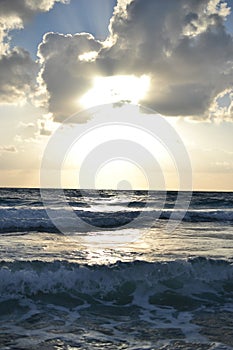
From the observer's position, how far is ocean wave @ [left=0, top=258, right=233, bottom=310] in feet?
32.4

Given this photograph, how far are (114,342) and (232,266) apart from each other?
6254 mm

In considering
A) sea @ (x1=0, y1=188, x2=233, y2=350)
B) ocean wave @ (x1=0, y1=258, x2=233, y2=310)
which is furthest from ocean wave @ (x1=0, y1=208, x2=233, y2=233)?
ocean wave @ (x1=0, y1=258, x2=233, y2=310)

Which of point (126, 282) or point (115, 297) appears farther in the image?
point (126, 282)

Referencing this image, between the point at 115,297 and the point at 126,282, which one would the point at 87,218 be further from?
the point at 115,297

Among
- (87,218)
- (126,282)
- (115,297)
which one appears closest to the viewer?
(115,297)

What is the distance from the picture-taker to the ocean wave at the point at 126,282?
9.87 m

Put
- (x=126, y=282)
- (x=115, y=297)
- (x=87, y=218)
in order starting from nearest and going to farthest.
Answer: (x=115, y=297)
(x=126, y=282)
(x=87, y=218)

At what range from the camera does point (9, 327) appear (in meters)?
7.57

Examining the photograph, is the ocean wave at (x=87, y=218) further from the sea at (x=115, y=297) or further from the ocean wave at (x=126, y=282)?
the ocean wave at (x=126, y=282)

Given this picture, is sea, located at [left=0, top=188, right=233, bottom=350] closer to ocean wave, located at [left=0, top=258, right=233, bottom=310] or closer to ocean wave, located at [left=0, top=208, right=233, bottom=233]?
ocean wave, located at [left=0, top=258, right=233, bottom=310]

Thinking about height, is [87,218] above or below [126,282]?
above

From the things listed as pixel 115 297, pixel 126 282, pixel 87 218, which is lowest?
pixel 115 297

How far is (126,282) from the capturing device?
10914mm

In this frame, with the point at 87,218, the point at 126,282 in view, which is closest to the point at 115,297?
the point at 126,282
